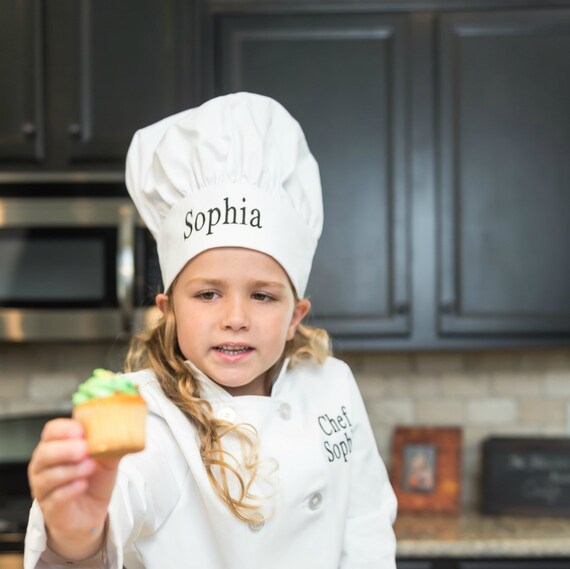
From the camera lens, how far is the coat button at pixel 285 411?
1.40m

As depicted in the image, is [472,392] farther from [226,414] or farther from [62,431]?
[62,431]

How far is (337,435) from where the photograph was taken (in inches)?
57.6

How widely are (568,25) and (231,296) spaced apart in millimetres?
1910

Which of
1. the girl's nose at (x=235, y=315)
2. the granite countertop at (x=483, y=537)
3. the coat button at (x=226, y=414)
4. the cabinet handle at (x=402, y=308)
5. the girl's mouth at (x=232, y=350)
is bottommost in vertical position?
the granite countertop at (x=483, y=537)

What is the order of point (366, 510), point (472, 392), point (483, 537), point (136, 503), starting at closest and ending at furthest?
point (136, 503) < point (366, 510) < point (483, 537) < point (472, 392)

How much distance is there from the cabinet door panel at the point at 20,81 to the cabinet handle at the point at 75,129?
8cm

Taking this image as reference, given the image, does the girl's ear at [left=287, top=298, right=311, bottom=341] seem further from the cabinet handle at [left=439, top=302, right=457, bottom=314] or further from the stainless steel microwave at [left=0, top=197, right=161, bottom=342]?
the cabinet handle at [left=439, top=302, right=457, bottom=314]

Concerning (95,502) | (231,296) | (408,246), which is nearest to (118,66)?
(408,246)

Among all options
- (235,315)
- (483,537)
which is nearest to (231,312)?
(235,315)

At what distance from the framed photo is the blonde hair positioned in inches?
68.8

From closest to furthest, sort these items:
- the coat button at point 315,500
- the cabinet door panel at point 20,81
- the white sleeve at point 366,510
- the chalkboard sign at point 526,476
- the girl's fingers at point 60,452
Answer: the girl's fingers at point 60,452
the coat button at point 315,500
the white sleeve at point 366,510
the cabinet door panel at point 20,81
the chalkboard sign at point 526,476

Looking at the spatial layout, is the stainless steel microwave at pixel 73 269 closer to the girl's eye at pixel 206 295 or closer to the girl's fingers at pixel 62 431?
the girl's eye at pixel 206 295

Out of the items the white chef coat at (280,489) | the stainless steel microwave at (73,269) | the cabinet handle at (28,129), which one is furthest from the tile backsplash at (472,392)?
the white chef coat at (280,489)

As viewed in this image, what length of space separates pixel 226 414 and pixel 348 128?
5.29ft
